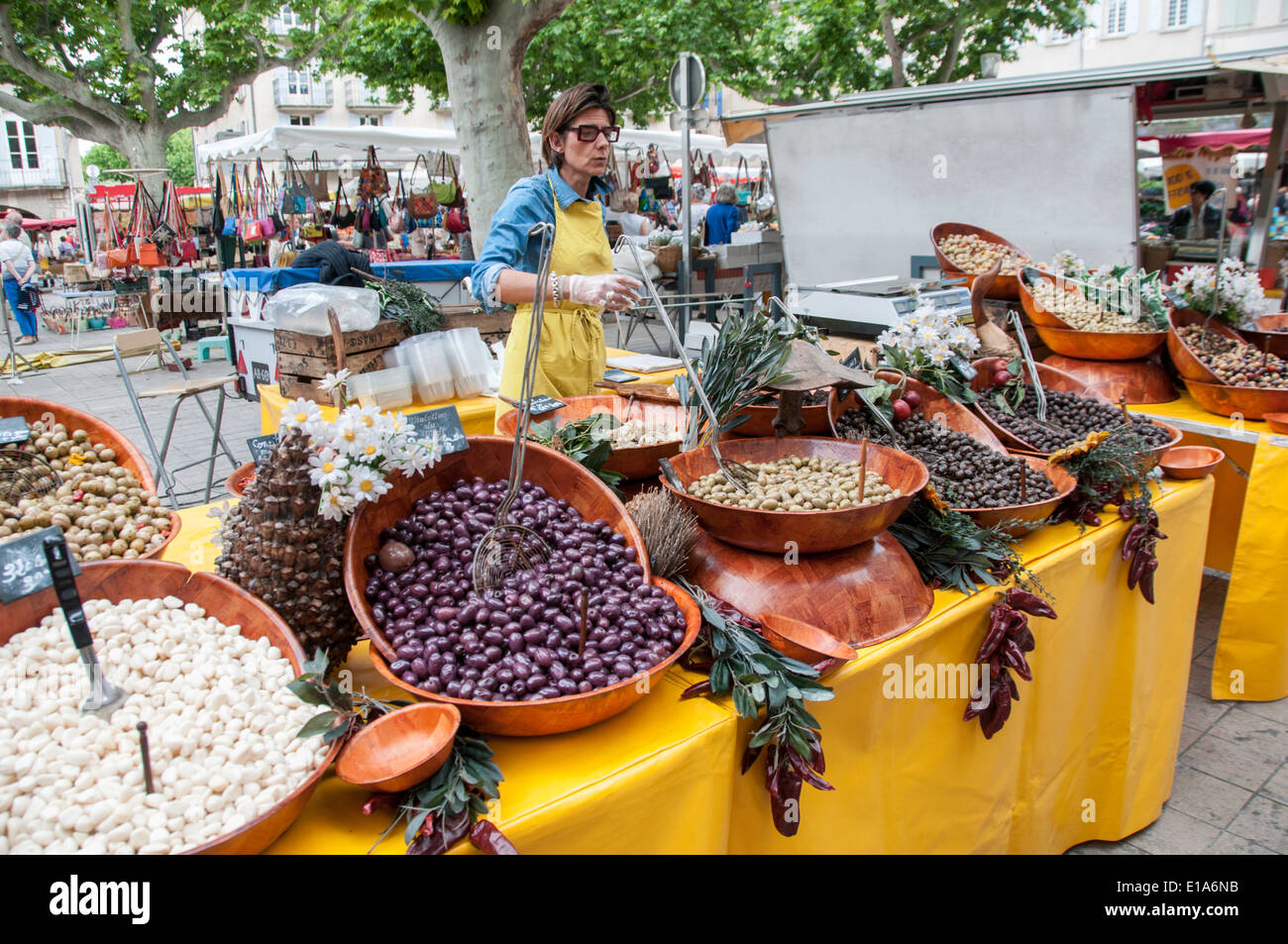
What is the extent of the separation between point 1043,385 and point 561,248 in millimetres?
1943

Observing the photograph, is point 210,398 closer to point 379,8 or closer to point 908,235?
point 379,8

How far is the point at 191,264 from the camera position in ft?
46.0

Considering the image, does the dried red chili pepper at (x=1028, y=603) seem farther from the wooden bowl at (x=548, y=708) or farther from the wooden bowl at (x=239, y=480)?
the wooden bowl at (x=239, y=480)

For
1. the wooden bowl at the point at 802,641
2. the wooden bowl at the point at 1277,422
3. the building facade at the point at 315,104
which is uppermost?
the building facade at the point at 315,104

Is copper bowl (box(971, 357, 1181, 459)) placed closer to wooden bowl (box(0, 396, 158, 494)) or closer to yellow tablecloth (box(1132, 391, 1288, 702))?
yellow tablecloth (box(1132, 391, 1288, 702))

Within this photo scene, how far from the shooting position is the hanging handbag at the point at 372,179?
1044 cm

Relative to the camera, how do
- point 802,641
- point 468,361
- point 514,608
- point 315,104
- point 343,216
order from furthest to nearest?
point 315,104 → point 343,216 → point 468,361 → point 802,641 → point 514,608

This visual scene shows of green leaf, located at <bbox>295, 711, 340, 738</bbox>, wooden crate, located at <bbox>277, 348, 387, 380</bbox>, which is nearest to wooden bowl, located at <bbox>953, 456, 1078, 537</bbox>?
green leaf, located at <bbox>295, 711, 340, 738</bbox>

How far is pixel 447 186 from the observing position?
36.9ft

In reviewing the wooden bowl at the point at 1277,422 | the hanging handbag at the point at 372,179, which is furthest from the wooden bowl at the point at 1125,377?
the hanging handbag at the point at 372,179

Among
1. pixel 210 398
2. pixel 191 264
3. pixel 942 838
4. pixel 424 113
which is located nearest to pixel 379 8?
pixel 210 398

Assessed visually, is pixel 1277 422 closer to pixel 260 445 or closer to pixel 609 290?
pixel 609 290

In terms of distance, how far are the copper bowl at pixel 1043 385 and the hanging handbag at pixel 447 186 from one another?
373 inches

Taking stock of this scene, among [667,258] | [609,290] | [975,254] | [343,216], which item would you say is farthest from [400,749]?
[343,216]
